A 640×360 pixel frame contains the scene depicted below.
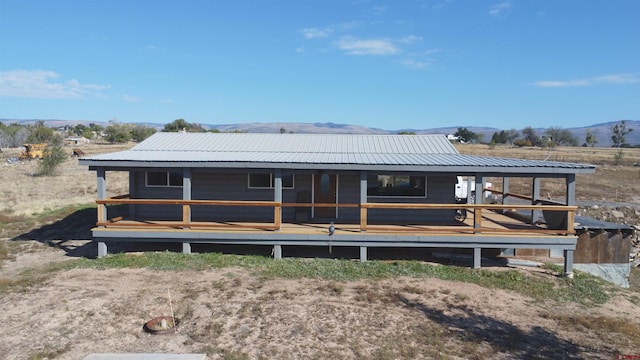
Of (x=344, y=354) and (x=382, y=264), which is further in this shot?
(x=382, y=264)

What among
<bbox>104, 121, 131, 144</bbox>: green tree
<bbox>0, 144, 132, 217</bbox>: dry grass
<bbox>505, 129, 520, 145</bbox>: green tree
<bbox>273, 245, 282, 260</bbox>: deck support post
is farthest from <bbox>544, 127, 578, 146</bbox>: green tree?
<bbox>273, 245, 282, 260</bbox>: deck support post

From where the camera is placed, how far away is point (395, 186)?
14.5 m

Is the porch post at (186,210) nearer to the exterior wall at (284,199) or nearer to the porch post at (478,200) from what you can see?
the exterior wall at (284,199)

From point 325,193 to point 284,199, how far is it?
1.32m

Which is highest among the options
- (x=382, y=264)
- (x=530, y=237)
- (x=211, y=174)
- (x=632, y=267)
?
(x=211, y=174)

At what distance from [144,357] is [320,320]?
10.0 ft

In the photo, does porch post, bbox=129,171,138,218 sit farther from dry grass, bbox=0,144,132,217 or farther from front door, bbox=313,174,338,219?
dry grass, bbox=0,144,132,217

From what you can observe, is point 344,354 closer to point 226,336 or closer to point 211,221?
point 226,336

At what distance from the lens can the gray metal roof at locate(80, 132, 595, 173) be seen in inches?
479

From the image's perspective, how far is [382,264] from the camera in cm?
1205

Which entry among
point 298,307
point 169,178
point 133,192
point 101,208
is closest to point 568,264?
point 298,307

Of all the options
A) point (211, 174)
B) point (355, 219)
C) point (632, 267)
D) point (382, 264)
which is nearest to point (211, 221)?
point (211, 174)

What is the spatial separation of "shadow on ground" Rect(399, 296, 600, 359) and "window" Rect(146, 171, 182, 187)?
343 inches

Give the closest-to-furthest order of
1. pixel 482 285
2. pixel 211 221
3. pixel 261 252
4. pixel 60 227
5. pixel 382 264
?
pixel 482 285 → pixel 382 264 → pixel 261 252 → pixel 211 221 → pixel 60 227
